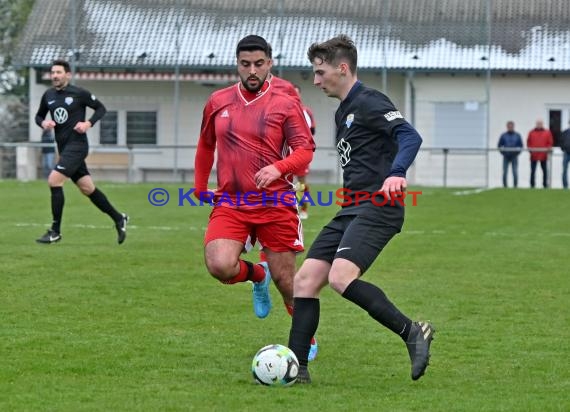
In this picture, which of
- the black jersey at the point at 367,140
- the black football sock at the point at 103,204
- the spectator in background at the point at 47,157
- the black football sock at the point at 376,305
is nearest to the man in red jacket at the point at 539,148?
the spectator in background at the point at 47,157

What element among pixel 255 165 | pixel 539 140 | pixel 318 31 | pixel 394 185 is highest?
pixel 318 31

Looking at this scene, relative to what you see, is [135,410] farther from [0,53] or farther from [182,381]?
[0,53]

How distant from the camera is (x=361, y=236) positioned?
6875 mm

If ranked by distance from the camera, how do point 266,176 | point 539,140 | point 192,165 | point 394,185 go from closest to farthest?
1. point 394,185
2. point 266,176
3. point 539,140
4. point 192,165

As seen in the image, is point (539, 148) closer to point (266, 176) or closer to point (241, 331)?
point (241, 331)

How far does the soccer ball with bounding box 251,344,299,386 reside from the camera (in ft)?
22.4

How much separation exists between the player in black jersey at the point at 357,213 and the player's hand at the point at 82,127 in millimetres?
8213

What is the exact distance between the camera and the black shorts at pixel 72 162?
1499 centimetres

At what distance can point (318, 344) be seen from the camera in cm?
841

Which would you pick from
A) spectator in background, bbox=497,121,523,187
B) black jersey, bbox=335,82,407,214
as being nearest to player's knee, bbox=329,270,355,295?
black jersey, bbox=335,82,407,214

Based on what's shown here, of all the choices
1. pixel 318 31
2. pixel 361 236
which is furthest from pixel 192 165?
pixel 361 236

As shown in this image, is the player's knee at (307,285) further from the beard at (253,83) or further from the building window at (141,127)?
the building window at (141,127)

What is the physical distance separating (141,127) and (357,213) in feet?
105

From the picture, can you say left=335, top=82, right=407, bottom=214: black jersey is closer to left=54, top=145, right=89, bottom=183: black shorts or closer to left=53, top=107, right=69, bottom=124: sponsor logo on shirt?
left=54, top=145, right=89, bottom=183: black shorts
